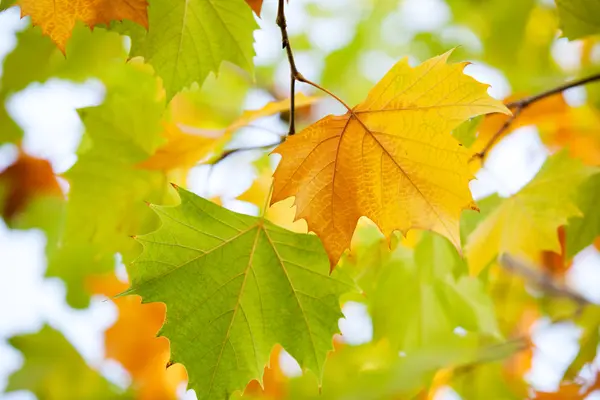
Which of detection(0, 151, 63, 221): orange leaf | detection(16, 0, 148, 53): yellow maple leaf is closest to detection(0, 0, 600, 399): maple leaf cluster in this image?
detection(16, 0, 148, 53): yellow maple leaf

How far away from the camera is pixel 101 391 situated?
2.90 metres

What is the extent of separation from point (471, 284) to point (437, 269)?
1.01 feet

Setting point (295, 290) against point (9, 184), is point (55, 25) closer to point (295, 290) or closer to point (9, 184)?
point (295, 290)

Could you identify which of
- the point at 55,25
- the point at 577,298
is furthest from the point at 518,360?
the point at 55,25

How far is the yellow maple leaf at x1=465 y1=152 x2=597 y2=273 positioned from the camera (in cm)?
127

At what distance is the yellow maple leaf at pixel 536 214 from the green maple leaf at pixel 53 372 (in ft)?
7.47

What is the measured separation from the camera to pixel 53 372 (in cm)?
284

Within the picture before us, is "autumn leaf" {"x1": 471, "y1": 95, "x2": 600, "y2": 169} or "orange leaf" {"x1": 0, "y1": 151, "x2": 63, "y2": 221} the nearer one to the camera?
"autumn leaf" {"x1": 471, "y1": 95, "x2": 600, "y2": 169}

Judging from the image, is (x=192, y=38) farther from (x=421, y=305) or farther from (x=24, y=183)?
(x=24, y=183)

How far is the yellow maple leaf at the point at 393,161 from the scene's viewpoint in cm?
88

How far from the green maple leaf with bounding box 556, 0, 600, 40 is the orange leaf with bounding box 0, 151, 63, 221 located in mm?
2338

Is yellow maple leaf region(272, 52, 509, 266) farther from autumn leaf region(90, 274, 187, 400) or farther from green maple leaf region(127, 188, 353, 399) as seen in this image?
autumn leaf region(90, 274, 187, 400)

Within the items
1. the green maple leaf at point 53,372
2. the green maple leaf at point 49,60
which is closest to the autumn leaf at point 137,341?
the green maple leaf at point 53,372

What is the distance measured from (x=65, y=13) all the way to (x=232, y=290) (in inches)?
20.2
